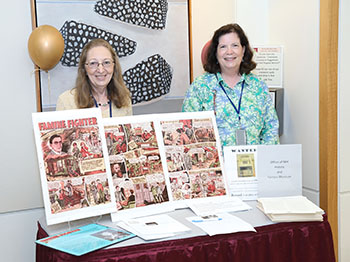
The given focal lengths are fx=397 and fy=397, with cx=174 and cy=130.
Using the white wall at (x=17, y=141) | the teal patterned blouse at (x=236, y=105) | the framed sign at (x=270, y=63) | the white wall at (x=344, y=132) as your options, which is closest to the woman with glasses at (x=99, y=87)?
the teal patterned blouse at (x=236, y=105)

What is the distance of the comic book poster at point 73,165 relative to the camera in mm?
1579

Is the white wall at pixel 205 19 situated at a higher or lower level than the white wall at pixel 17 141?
higher

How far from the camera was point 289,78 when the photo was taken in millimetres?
3010

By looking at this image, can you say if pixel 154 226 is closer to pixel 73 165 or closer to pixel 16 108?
pixel 73 165

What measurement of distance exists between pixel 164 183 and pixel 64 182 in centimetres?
44

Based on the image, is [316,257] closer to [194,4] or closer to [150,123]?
[150,123]

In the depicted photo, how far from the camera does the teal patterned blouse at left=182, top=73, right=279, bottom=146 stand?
7.89ft

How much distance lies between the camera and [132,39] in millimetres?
3035

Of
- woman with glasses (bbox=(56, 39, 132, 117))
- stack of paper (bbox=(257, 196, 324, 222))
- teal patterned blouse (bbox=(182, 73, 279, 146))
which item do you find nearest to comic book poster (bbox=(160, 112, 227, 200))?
stack of paper (bbox=(257, 196, 324, 222))

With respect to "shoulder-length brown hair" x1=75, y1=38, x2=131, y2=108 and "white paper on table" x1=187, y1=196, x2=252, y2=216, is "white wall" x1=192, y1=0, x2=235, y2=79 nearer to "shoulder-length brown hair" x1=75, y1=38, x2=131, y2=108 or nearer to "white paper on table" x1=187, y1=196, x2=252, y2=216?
"shoulder-length brown hair" x1=75, y1=38, x2=131, y2=108

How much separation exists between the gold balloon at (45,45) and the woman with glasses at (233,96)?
0.90 metres

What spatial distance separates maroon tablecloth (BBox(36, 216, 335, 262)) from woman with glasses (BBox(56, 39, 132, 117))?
0.86m

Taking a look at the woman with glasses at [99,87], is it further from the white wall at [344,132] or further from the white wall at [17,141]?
the white wall at [344,132]

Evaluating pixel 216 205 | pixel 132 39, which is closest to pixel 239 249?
pixel 216 205
